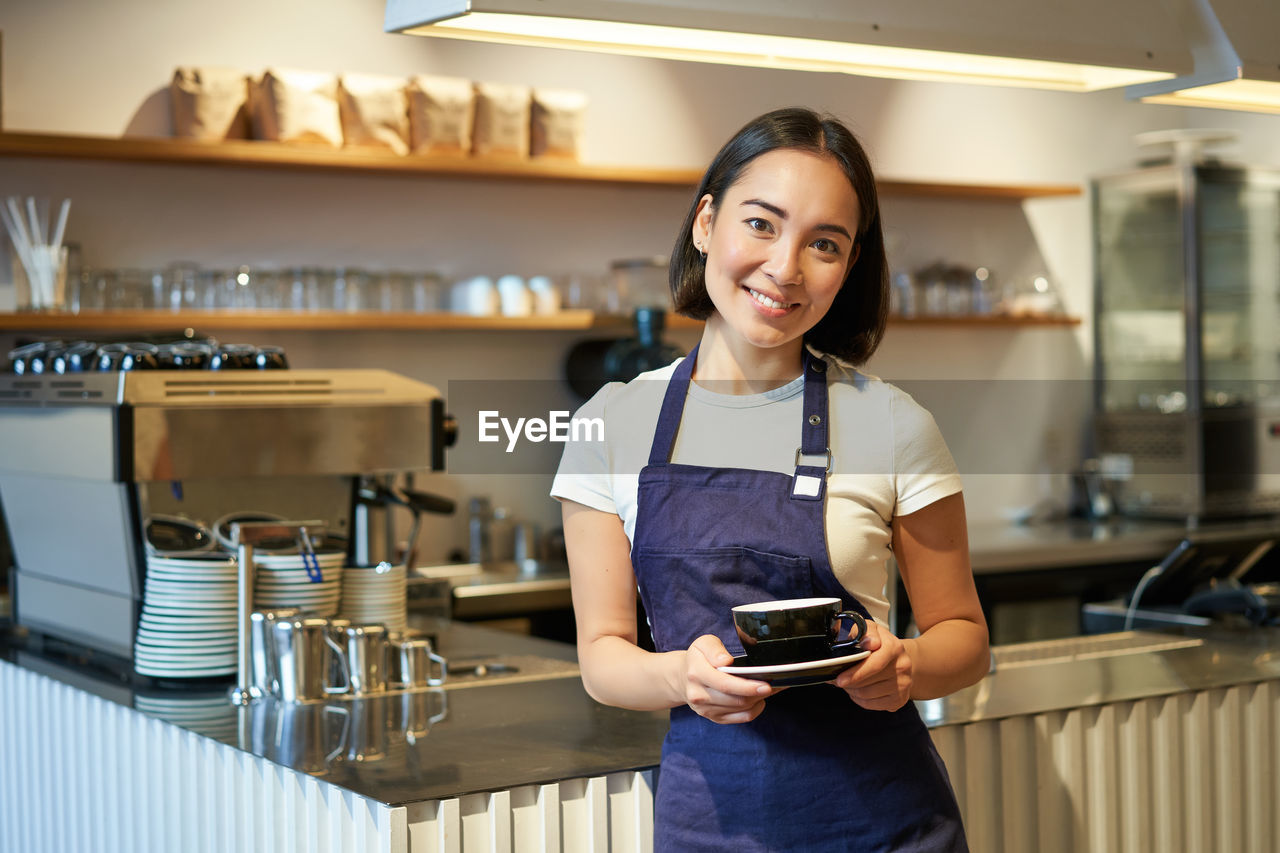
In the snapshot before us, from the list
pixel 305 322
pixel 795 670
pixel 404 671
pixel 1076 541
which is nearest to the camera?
pixel 795 670

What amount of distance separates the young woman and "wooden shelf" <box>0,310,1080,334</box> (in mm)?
2695

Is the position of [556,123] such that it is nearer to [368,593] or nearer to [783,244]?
[368,593]

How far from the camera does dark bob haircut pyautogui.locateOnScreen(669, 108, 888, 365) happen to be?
4.47ft

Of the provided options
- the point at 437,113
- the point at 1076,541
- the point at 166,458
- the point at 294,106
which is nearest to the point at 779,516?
the point at 166,458

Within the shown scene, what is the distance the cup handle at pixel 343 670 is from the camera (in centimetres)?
223

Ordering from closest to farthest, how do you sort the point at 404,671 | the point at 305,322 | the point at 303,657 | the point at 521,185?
the point at 303,657 → the point at 404,671 → the point at 305,322 → the point at 521,185

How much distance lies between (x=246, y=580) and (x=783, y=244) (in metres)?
1.26

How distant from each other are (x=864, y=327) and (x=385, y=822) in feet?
2.40

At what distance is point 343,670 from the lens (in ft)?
7.38

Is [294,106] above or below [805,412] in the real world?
above

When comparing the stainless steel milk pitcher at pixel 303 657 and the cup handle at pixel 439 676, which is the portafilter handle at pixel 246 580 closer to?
the stainless steel milk pitcher at pixel 303 657

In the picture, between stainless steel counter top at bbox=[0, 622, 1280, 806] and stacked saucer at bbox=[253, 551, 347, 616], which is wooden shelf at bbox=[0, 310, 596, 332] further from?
stacked saucer at bbox=[253, 551, 347, 616]

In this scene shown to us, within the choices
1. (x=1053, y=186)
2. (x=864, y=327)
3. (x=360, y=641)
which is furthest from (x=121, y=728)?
(x=1053, y=186)

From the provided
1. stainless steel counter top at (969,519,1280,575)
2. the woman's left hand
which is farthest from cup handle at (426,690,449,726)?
stainless steel counter top at (969,519,1280,575)
